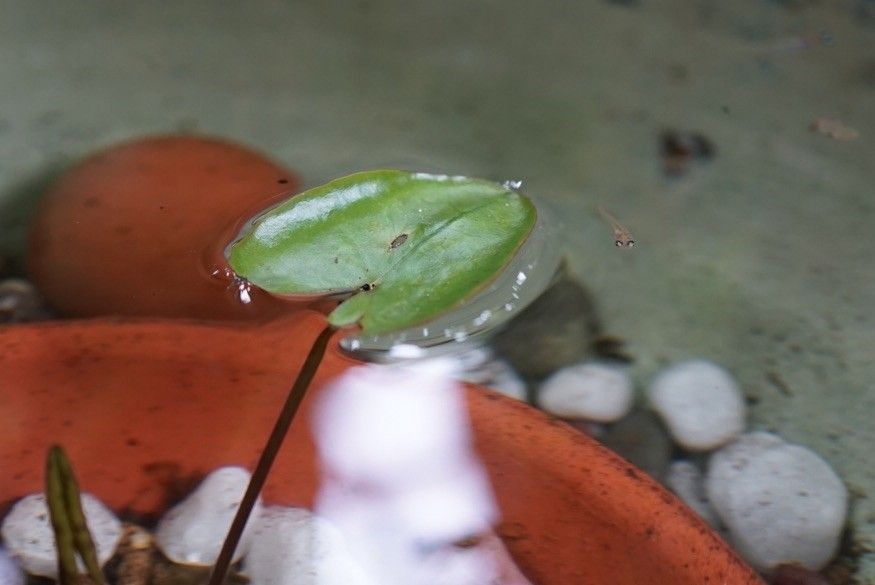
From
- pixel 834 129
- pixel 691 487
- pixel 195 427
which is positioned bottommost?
pixel 691 487

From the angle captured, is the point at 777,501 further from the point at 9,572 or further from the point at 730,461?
the point at 9,572

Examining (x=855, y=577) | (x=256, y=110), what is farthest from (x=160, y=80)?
(x=855, y=577)

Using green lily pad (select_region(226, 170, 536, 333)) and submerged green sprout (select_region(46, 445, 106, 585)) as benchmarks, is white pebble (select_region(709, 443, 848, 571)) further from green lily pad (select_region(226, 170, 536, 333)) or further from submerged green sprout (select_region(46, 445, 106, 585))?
submerged green sprout (select_region(46, 445, 106, 585))

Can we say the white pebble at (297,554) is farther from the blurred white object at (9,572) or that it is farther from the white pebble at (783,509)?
the white pebble at (783,509)

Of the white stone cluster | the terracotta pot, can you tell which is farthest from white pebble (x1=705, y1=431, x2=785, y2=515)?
the terracotta pot

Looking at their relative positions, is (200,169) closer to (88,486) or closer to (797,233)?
(88,486)

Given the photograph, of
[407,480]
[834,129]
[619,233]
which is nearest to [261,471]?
[407,480]
